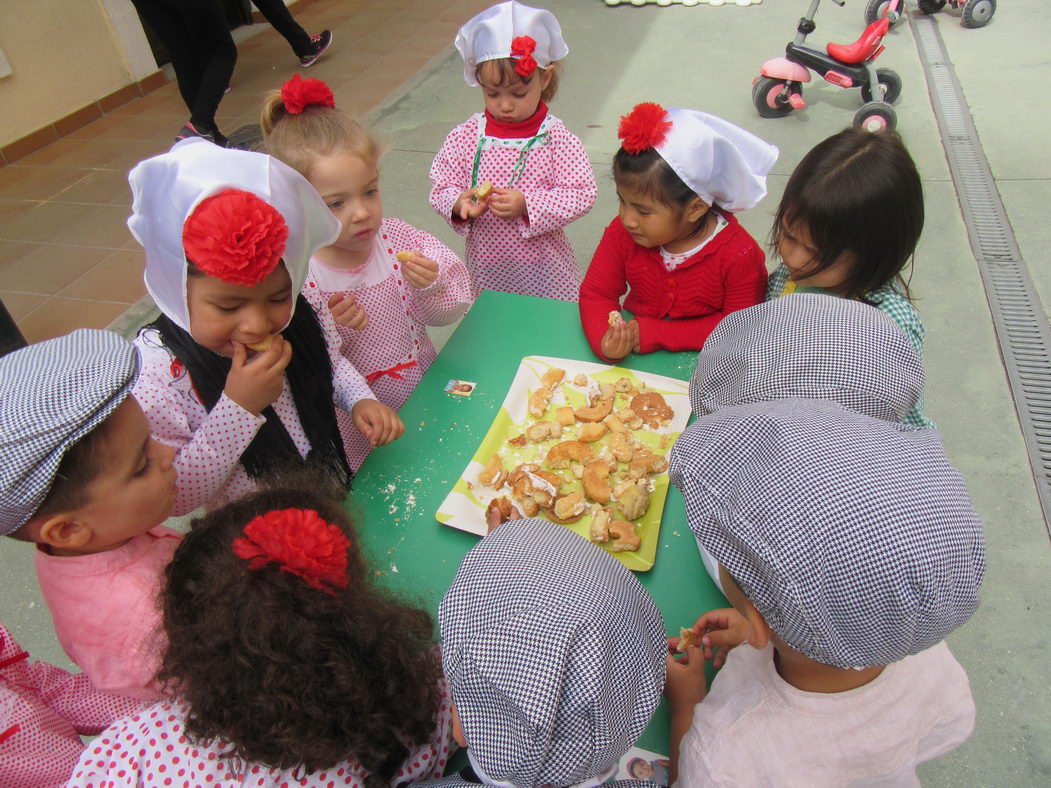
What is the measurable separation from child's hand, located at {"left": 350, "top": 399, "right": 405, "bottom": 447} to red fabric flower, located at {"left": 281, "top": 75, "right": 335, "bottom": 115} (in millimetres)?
785

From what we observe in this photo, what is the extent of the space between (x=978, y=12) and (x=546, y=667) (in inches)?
262

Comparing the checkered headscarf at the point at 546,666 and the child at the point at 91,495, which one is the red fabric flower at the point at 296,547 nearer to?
the checkered headscarf at the point at 546,666

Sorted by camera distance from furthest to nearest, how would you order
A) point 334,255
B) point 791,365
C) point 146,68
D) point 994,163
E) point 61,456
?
point 146,68 < point 994,163 < point 334,255 < point 791,365 < point 61,456

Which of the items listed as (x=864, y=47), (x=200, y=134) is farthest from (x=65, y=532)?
(x=864, y=47)

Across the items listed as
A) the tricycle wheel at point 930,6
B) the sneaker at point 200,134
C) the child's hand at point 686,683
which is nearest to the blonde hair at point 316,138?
the child's hand at point 686,683

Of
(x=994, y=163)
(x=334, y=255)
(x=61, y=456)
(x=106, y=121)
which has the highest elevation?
(x=61, y=456)

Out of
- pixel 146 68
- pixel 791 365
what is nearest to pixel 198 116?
pixel 146 68

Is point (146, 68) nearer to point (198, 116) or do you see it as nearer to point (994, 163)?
point (198, 116)

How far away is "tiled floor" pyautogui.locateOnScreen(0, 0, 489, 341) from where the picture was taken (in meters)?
3.58

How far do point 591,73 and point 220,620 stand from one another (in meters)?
5.44

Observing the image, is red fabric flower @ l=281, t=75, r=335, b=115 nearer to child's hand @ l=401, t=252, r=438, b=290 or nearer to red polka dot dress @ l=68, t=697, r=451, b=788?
child's hand @ l=401, t=252, r=438, b=290

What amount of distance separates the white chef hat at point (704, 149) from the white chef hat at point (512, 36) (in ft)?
1.63

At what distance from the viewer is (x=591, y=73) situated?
540 cm

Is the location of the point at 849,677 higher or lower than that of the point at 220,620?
lower
